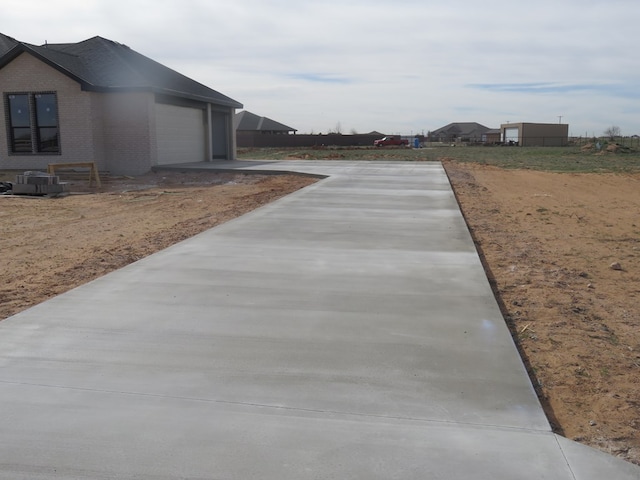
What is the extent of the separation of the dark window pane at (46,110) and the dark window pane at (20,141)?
32.7 inches

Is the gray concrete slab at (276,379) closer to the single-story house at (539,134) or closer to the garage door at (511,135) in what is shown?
the single-story house at (539,134)

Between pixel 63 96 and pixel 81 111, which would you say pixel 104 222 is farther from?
pixel 63 96

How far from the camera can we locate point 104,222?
1310 cm

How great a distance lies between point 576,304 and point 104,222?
10.00 m

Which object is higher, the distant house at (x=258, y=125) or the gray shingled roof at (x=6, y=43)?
the gray shingled roof at (x=6, y=43)

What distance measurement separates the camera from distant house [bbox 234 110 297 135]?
79.7 metres

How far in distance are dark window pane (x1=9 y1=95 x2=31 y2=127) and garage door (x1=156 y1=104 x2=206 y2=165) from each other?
529 cm

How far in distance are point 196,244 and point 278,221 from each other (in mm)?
2364

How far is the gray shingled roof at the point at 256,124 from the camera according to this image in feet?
Answer: 262

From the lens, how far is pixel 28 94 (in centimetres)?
2438

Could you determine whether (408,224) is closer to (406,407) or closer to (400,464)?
(406,407)

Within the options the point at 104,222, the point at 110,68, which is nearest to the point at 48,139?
the point at 110,68

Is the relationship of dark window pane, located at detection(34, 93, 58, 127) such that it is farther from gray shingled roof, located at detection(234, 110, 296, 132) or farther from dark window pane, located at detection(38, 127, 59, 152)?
gray shingled roof, located at detection(234, 110, 296, 132)

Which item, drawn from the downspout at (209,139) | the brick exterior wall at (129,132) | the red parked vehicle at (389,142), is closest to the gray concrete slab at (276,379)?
the brick exterior wall at (129,132)
